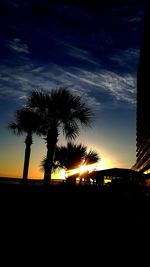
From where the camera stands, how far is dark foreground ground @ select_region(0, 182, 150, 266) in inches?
103

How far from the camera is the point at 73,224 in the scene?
11.3 feet

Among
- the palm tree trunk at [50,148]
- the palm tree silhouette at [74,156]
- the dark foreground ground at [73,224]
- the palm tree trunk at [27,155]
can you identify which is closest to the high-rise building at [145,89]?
the palm tree silhouette at [74,156]

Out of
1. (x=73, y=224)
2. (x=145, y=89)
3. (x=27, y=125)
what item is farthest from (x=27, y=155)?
(x=145, y=89)

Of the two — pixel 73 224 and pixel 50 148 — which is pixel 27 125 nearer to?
pixel 50 148

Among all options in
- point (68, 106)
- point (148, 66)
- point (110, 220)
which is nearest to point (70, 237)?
point (110, 220)

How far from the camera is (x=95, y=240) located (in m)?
2.88

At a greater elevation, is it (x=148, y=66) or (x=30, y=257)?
(x=148, y=66)

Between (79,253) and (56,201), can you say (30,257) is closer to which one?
(79,253)

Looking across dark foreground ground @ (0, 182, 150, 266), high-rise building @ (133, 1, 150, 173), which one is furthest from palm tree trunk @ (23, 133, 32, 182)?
high-rise building @ (133, 1, 150, 173)

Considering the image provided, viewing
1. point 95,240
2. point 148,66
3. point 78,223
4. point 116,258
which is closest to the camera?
point 116,258

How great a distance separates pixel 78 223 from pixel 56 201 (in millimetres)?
1083

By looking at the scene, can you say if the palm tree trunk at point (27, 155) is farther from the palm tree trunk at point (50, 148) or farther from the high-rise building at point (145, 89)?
the high-rise building at point (145, 89)

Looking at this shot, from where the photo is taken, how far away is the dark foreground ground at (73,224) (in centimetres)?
261

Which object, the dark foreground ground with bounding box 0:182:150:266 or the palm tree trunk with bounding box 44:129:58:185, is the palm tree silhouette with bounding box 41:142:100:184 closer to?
the palm tree trunk with bounding box 44:129:58:185
